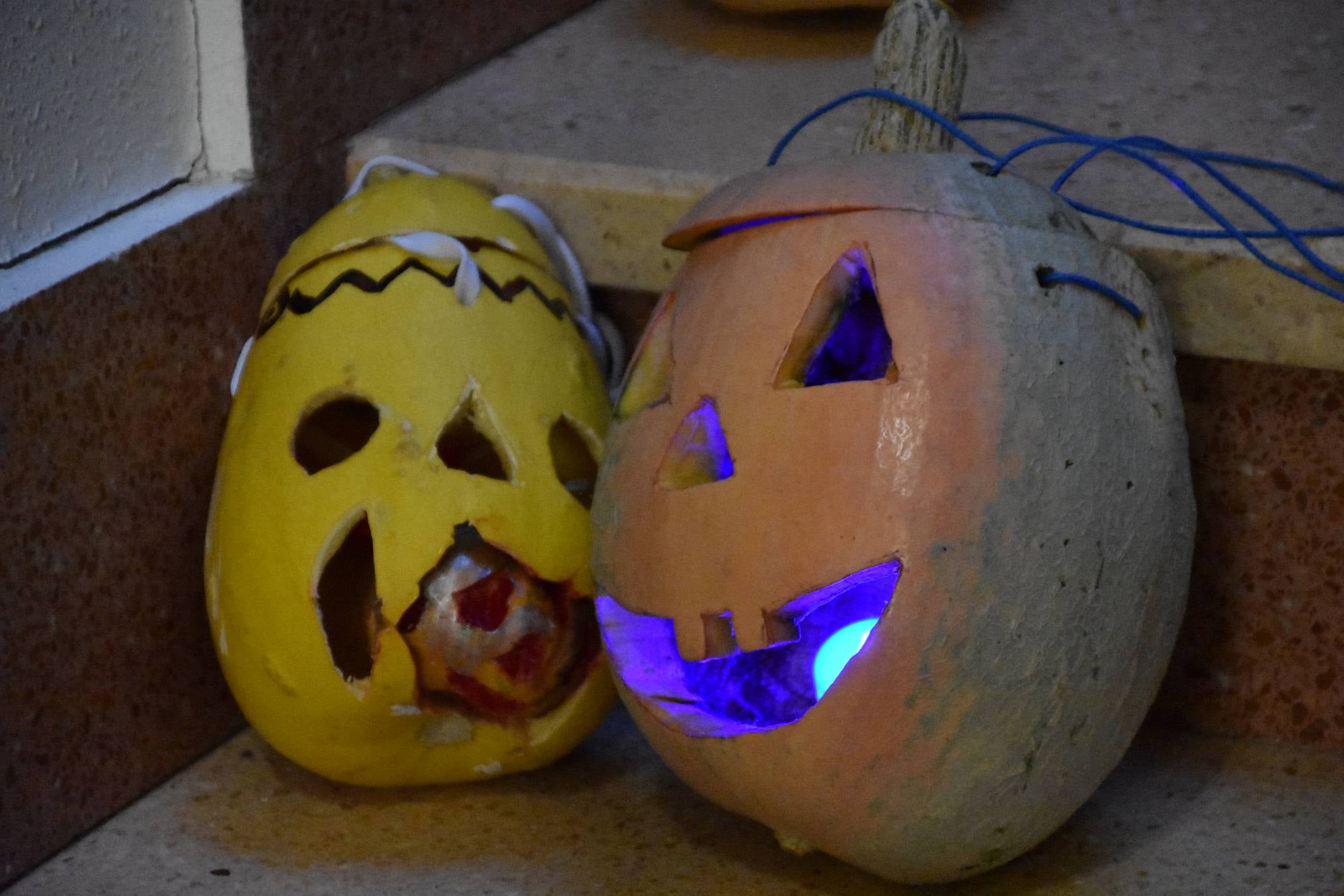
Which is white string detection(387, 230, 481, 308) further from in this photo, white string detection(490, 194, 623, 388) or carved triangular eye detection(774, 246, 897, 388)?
carved triangular eye detection(774, 246, 897, 388)

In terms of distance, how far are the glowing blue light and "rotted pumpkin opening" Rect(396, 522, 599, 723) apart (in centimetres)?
31

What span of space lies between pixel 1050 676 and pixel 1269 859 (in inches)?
15.6

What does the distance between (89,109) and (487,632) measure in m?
0.67

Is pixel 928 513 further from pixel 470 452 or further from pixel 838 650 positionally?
pixel 470 452

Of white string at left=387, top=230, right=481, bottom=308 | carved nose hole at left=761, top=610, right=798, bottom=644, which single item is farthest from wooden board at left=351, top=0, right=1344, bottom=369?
carved nose hole at left=761, top=610, right=798, bottom=644

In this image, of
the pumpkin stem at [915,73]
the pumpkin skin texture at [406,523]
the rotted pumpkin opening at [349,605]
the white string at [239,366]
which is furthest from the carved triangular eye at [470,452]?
the pumpkin stem at [915,73]

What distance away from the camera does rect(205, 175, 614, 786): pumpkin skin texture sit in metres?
1.51

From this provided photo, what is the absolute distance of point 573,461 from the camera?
1.65 m

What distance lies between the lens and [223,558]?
62.3 inches

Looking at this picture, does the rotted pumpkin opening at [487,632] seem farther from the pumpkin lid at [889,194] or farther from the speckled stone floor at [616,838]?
the pumpkin lid at [889,194]

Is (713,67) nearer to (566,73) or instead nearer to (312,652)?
(566,73)

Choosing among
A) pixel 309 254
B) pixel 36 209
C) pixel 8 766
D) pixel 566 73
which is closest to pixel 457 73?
pixel 566 73

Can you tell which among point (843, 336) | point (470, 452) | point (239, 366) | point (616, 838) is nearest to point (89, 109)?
point (239, 366)

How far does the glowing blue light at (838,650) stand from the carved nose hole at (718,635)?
0.09m
